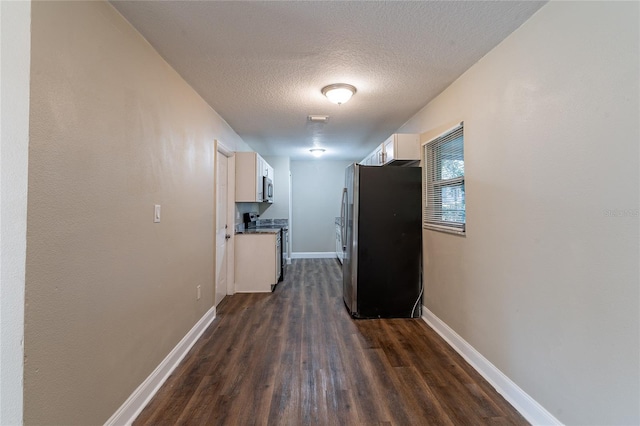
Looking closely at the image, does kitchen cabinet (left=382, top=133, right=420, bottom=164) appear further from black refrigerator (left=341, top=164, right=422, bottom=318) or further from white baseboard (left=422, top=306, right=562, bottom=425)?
white baseboard (left=422, top=306, right=562, bottom=425)

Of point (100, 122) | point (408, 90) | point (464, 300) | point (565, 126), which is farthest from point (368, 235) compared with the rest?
point (100, 122)

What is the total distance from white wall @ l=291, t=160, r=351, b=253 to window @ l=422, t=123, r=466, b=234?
12.1 feet

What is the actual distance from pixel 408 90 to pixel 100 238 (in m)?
2.71

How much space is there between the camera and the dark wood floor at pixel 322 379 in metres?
1.62

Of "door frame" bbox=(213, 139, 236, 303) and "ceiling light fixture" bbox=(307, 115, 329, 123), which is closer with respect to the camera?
"ceiling light fixture" bbox=(307, 115, 329, 123)

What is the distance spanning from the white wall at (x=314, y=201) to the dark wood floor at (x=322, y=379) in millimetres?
3589

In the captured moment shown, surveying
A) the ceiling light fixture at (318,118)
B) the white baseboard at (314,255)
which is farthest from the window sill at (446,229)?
the white baseboard at (314,255)

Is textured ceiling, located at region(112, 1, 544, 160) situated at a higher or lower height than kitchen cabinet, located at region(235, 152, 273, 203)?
higher

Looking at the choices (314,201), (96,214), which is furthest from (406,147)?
(314,201)

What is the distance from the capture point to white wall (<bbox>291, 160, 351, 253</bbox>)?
21.7 feet

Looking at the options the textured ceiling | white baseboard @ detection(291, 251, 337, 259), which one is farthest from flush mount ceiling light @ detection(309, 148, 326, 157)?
white baseboard @ detection(291, 251, 337, 259)

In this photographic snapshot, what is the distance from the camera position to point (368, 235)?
304 centimetres

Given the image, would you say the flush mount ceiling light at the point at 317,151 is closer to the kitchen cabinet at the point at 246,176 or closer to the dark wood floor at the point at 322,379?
the kitchen cabinet at the point at 246,176

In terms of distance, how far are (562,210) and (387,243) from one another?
176 cm
